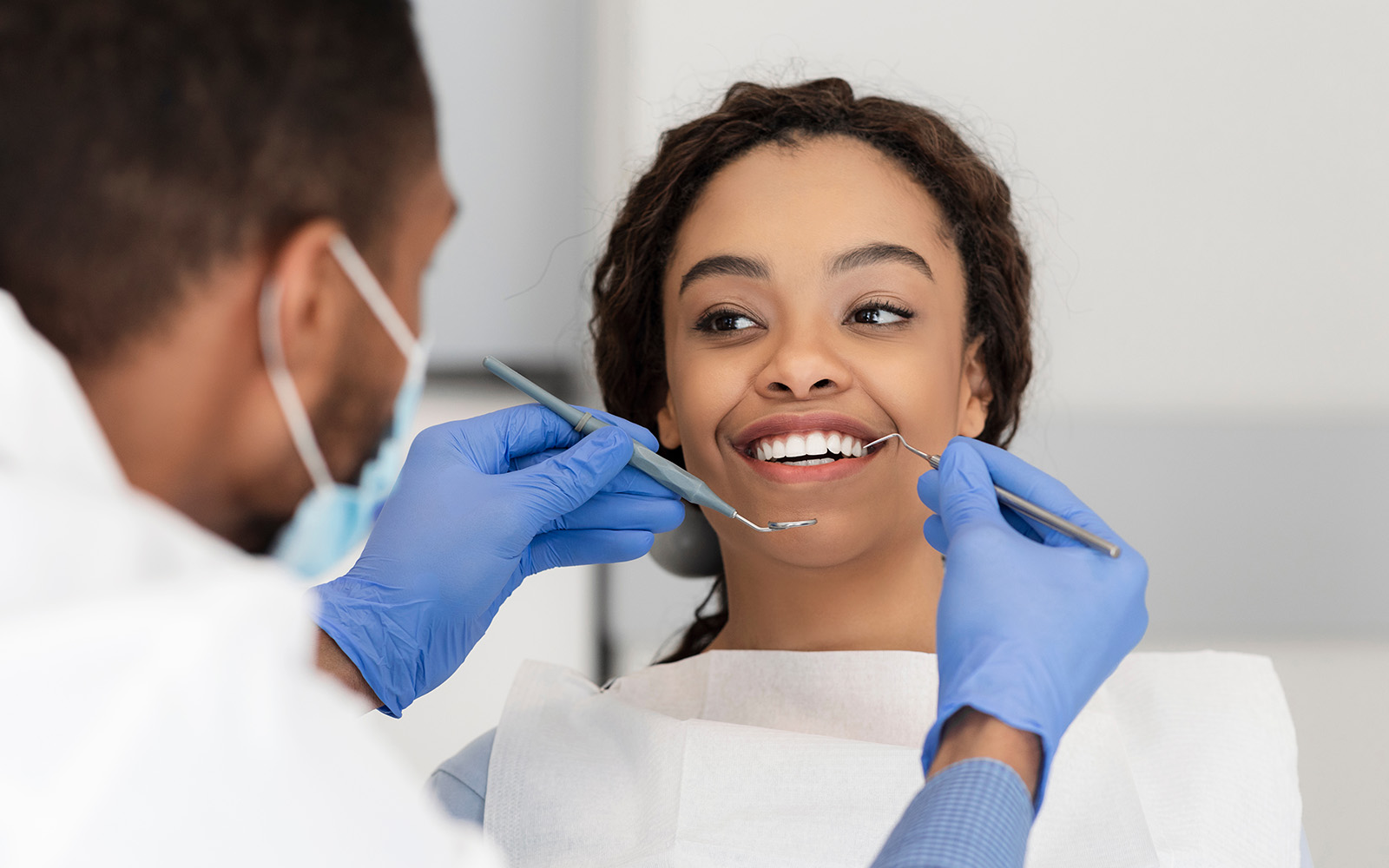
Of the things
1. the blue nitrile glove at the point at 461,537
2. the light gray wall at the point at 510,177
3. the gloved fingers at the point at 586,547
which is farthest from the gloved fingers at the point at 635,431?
the light gray wall at the point at 510,177

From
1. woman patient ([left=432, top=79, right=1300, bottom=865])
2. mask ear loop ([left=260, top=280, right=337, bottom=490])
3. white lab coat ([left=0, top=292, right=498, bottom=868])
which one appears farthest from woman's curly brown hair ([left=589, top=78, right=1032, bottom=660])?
white lab coat ([left=0, top=292, right=498, bottom=868])

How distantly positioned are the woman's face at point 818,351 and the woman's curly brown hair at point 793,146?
0.20 ft

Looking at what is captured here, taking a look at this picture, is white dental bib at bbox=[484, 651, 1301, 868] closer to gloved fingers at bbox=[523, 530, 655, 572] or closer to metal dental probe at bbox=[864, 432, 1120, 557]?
gloved fingers at bbox=[523, 530, 655, 572]

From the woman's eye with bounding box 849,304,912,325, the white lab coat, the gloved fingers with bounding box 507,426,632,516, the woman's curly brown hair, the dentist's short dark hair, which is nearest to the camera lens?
the white lab coat

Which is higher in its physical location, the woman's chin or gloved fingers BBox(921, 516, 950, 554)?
gloved fingers BBox(921, 516, 950, 554)

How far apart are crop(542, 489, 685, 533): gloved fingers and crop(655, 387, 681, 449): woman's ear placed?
0.81 feet

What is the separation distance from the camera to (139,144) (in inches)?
23.2

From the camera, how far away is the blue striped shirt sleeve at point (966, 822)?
0.66 m

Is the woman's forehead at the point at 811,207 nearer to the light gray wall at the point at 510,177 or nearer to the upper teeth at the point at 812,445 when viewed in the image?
the upper teeth at the point at 812,445

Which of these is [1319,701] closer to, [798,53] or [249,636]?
[798,53]

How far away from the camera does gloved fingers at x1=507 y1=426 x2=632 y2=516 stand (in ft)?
3.85

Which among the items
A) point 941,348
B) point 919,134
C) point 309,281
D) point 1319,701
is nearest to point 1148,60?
point 919,134

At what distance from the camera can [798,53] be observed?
180cm

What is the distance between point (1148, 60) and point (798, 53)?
59 cm
